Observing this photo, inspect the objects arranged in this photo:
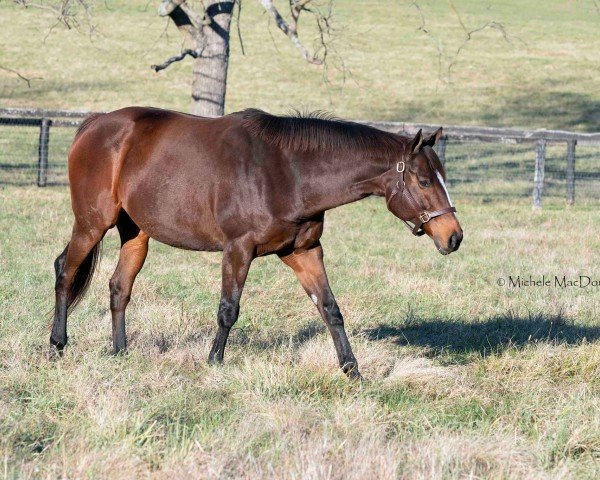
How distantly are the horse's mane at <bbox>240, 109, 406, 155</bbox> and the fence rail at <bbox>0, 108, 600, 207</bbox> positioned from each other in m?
10.1

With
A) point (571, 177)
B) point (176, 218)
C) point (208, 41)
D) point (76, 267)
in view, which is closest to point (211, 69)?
point (208, 41)

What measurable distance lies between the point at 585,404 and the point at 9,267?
6225 mm

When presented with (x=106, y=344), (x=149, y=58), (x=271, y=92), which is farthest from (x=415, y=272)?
(x=149, y=58)

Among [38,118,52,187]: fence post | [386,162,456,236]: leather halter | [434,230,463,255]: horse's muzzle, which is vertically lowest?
[38,118,52,187]: fence post

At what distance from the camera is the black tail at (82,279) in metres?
7.04

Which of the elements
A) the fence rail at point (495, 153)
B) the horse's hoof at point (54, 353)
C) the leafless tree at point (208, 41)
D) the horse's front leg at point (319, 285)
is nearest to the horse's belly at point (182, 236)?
the horse's front leg at point (319, 285)

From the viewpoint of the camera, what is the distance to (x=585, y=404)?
527 centimetres

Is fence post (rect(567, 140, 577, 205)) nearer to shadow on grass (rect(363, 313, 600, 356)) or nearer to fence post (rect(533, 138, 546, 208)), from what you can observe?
fence post (rect(533, 138, 546, 208))

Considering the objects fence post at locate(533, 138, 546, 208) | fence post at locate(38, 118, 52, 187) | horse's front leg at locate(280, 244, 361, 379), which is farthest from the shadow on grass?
fence post at locate(38, 118, 52, 187)

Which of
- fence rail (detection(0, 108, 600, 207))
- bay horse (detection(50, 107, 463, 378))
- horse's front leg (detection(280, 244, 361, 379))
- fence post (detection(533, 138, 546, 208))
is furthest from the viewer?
fence rail (detection(0, 108, 600, 207))

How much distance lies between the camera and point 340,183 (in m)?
6.00

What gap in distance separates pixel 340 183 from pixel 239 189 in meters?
0.67

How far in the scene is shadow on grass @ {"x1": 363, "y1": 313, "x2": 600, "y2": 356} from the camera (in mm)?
7035

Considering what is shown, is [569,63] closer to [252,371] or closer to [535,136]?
[535,136]
